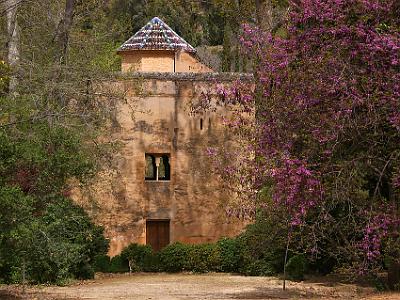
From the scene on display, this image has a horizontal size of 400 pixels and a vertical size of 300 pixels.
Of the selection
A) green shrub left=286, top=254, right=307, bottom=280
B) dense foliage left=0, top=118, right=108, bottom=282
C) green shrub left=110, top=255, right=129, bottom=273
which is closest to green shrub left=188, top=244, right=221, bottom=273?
green shrub left=110, top=255, right=129, bottom=273

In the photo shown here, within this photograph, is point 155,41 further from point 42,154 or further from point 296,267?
point 42,154

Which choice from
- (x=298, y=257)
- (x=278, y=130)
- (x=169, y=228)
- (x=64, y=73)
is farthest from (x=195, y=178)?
(x=278, y=130)

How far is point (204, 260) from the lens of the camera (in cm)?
2611

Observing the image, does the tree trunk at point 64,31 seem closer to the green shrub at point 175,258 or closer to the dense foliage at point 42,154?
the dense foliage at point 42,154

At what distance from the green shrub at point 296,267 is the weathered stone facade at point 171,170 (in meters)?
4.30

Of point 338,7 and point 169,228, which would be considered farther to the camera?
point 169,228

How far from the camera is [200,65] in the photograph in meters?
36.8

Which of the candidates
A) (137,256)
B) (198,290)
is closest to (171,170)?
(137,256)

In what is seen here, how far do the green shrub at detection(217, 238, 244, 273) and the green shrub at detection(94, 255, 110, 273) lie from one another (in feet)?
11.6

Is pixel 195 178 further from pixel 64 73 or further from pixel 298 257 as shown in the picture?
pixel 64 73

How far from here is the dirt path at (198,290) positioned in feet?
58.4

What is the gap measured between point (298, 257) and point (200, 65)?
602 inches

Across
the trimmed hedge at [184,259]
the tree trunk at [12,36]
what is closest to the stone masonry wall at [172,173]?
the trimmed hedge at [184,259]

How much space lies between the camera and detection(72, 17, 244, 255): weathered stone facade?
90.1 ft
